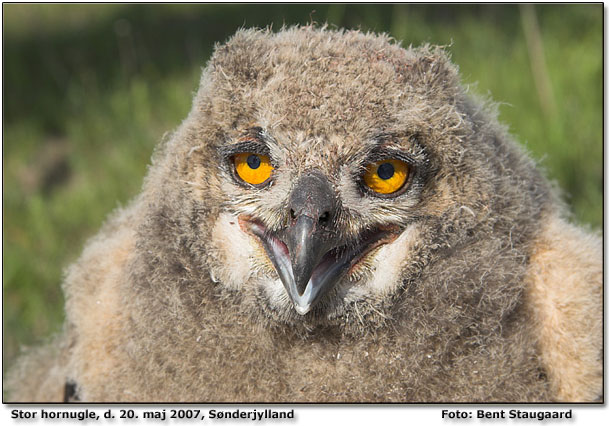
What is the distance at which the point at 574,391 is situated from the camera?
2910 mm

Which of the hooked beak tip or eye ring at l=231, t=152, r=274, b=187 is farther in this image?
eye ring at l=231, t=152, r=274, b=187

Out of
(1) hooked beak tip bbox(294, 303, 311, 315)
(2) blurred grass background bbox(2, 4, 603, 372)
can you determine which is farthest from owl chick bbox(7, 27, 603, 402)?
(2) blurred grass background bbox(2, 4, 603, 372)

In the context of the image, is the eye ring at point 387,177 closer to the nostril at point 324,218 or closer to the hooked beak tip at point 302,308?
the nostril at point 324,218

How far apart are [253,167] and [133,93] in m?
4.42

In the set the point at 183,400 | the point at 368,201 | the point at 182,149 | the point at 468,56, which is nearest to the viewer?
the point at 368,201

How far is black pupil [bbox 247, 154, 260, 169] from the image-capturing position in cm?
264

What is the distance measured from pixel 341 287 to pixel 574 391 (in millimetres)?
1069

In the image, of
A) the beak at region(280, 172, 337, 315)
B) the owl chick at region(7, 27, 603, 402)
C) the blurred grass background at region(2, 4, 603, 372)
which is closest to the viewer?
the beak at region(280, 172, 337, 315)

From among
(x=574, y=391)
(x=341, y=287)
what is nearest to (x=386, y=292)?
(x=341, y=287)

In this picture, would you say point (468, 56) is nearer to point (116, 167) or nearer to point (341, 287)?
point (116, 167)

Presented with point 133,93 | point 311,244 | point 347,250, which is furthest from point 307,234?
point 133,93

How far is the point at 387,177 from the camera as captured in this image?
2.62 meters

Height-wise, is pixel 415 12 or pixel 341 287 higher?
pixel 415 12

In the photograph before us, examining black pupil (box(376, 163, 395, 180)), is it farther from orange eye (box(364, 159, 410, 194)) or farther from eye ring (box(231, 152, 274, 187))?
eye ring (box(231, 152, 274, 187))
